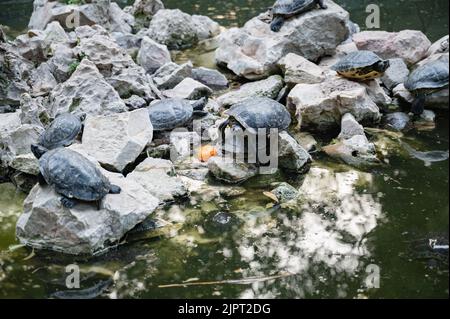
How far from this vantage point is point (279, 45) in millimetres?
8422

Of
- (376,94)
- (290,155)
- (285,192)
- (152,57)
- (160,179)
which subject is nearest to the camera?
(285,192)

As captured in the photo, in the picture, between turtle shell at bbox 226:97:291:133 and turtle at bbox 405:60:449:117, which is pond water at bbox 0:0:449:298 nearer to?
turtle shell at bbox 226:97:291:133

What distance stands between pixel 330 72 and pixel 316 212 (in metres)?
2.98

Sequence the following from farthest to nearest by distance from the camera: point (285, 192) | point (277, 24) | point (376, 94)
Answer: point (277, 24) < point (376, 94) < point (285, 192)

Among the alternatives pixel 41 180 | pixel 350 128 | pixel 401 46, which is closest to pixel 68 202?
pixel 41 180

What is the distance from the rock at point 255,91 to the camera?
25.0 feet

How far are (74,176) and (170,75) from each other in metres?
4.02

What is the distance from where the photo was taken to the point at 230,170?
5.55 m

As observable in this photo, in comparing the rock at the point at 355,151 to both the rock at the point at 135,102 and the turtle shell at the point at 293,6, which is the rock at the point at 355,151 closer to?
the rock at the point at 135,102

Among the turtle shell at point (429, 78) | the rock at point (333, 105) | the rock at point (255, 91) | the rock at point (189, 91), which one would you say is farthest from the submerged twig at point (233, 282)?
the rock at point (189, 91)

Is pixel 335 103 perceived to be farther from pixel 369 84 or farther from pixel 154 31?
pixel 154 31

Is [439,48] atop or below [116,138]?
atop

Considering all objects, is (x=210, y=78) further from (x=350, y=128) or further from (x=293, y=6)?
(x=350, y=128)

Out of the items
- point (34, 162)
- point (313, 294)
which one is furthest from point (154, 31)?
point (313, 294)
